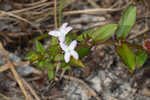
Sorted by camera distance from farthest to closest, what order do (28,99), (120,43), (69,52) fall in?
(28,99)
(120,43)
(69,52)

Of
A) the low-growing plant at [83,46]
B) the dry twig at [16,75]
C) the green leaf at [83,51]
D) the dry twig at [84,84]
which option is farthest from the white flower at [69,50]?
the dry twig at [16,75]

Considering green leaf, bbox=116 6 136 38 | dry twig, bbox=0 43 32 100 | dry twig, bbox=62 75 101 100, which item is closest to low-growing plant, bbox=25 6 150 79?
green leaf, bbox=116 6 136 38

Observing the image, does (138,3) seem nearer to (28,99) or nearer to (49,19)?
(49,19)

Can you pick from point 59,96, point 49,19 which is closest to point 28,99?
point 59,96

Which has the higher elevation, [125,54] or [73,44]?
[73,44]

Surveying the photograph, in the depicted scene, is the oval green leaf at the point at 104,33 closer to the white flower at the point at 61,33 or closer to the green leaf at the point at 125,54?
the green leaf at the point at 125,54

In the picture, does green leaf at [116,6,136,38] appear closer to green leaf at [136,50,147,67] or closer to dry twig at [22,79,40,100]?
green leaf at [136,50,147,67]

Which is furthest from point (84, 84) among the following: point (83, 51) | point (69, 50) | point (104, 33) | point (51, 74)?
point (69, 50)

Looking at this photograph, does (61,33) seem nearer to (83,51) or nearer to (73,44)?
(73,44)

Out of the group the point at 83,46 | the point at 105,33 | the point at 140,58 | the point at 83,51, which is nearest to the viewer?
the point at 83,46
